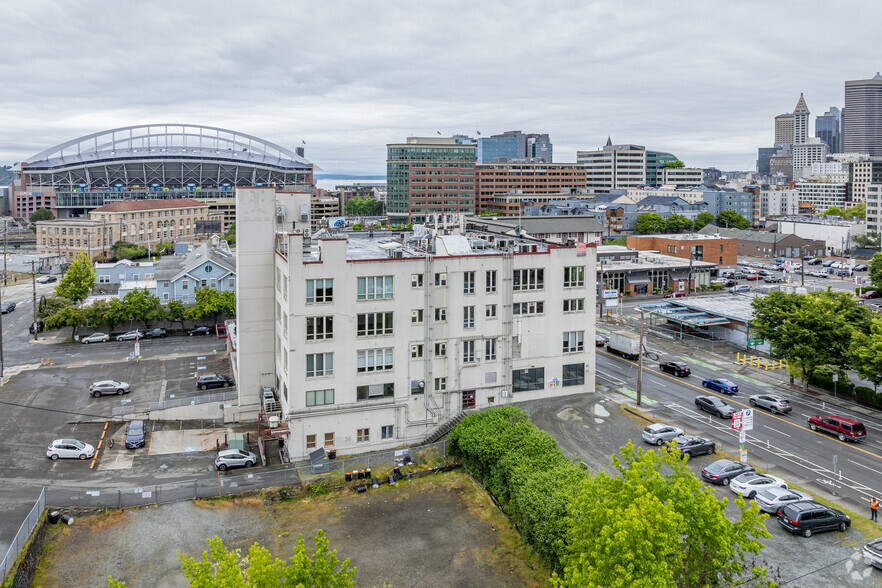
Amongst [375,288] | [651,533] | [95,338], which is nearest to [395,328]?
[375,288]

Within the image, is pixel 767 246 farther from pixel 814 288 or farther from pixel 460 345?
pixel 460 345

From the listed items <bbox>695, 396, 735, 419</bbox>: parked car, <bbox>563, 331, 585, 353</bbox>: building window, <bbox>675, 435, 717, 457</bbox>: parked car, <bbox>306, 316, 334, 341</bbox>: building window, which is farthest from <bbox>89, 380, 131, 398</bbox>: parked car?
<bbox>695, 396, 735, 419</bbox>: parked car

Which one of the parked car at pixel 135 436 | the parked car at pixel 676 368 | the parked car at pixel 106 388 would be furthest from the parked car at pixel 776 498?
the parked car at pixel 106 388

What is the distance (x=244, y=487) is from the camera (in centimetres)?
4497

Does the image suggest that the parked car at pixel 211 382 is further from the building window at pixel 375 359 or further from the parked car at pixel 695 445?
the parked car at pixel 695 445

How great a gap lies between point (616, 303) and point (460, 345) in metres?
52.6

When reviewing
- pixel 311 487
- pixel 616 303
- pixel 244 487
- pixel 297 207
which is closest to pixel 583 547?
pixel 311 487

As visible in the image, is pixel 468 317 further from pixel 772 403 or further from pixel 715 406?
pixel 772 403

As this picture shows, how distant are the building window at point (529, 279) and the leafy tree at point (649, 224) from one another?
458 ft

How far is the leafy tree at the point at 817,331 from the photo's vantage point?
58688 mm

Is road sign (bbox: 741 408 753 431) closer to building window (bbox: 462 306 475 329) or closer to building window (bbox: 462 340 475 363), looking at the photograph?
building window (bbox: 462 340 475 363)

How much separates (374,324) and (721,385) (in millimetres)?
32511

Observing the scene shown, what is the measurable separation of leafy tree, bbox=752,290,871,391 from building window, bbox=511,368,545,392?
76.6 feet

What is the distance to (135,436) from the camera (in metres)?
52.6
